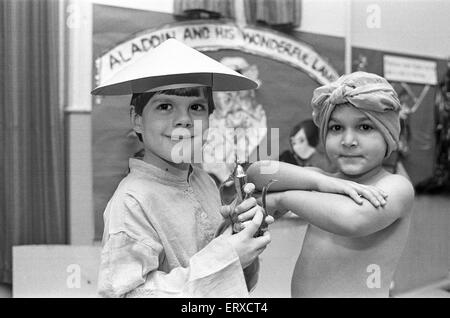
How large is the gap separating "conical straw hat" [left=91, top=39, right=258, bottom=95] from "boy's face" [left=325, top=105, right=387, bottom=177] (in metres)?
0.18

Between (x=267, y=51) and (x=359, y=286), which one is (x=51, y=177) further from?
(x=359, y=286)

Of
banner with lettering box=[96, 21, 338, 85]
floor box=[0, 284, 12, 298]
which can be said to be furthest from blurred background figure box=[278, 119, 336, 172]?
floor box=[0, 284, 12, 298]

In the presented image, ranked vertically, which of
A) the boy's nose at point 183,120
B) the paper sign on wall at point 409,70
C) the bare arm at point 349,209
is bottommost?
the bare arm at point 349,209

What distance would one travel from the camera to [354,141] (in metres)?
0.77

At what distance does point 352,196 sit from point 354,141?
10cm

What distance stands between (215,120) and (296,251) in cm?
51

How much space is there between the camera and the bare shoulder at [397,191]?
750mm

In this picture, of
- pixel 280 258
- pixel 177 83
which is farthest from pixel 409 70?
pixel 177 83

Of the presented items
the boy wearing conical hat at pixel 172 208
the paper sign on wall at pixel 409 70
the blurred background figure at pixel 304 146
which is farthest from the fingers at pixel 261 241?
the paper sign on wall at pixel 409 70

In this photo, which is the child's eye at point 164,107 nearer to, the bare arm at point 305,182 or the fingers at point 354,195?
the bare arm at point 305,182

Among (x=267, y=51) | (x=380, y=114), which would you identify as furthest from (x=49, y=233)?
(x=380, y=114)

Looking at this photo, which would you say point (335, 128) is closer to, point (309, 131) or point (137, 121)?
point (137, 121)

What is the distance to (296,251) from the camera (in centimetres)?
93

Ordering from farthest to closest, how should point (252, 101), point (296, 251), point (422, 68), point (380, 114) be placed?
1. point (422, 68)
2. point (252, 101)
3. point (296, 251)
4. point (380, 114)
